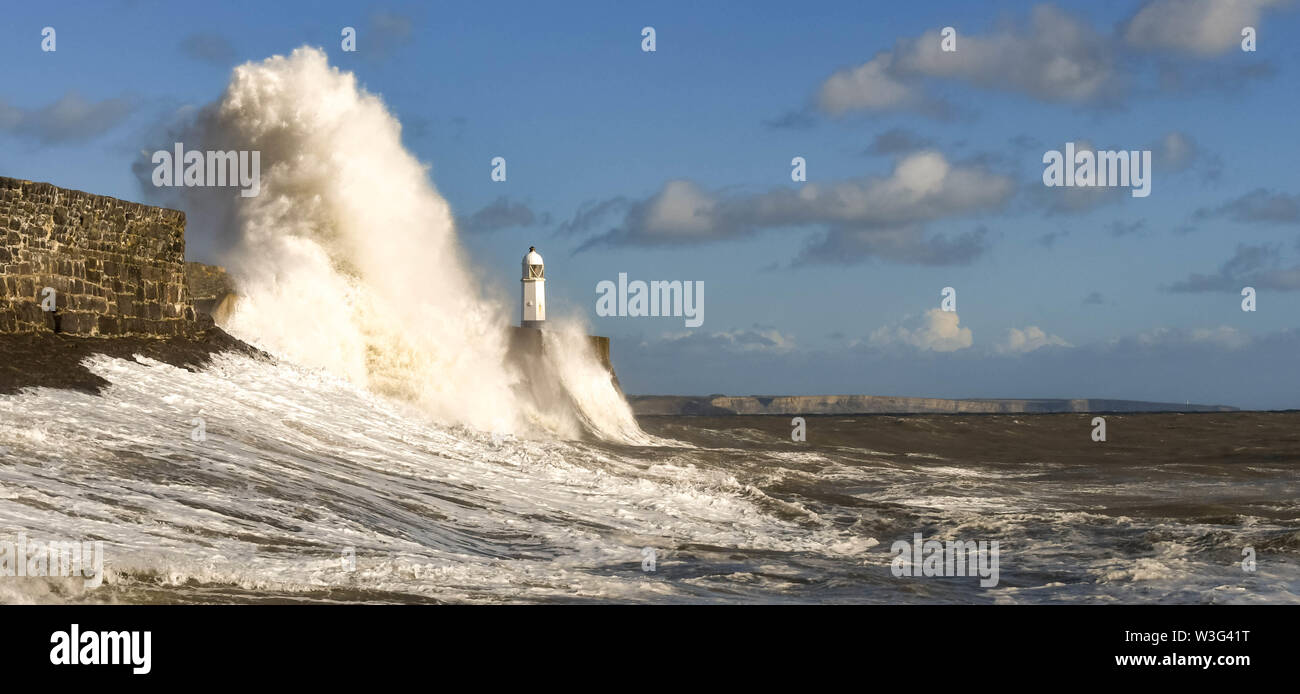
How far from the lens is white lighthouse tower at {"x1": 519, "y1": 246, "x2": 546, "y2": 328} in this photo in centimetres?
3400

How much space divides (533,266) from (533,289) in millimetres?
634

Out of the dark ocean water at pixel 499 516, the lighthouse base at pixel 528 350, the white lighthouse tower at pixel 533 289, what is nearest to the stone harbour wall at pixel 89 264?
the dark ocean water at pixel 499 516

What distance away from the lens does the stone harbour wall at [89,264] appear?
41.4 ft

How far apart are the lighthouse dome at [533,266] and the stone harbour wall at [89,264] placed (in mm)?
18345

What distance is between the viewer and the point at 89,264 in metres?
13.8

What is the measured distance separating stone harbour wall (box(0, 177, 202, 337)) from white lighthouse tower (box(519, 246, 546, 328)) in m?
18.3
